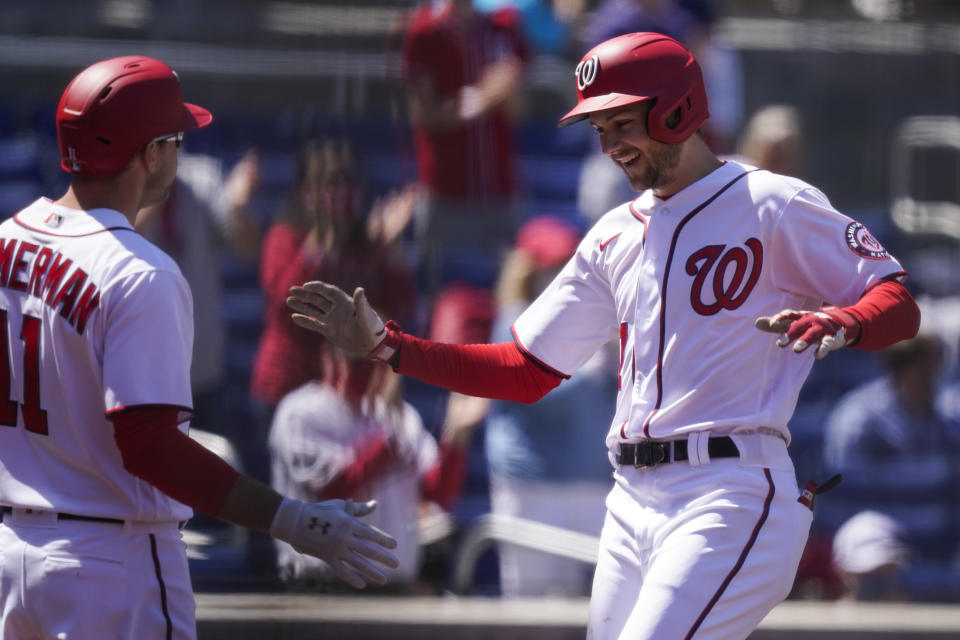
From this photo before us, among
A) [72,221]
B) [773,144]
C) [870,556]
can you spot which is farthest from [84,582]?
[773,144]

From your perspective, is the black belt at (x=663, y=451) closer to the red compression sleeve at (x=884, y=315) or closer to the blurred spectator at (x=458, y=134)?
the red compression sleeve at (x=884, y=315)

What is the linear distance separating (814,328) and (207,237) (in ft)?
10.6

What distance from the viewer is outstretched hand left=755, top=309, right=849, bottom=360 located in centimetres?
275

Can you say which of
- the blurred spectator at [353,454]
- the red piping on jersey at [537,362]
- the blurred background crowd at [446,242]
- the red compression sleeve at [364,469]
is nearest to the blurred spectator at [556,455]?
the blurred background crowd at [446,242]

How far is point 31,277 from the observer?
2723 millimetres

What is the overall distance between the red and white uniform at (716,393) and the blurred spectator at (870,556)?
263cm

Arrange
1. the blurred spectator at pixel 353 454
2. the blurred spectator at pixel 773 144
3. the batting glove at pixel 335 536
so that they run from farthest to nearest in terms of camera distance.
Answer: the blurred spectator at pixel 773 144 → the blurred spectator at pixel 353 454 → the batting glove at pixel 335 536

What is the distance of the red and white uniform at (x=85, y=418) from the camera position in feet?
8.68

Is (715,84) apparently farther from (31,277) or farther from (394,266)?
(31,277)

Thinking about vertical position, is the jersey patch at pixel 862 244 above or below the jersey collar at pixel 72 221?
below

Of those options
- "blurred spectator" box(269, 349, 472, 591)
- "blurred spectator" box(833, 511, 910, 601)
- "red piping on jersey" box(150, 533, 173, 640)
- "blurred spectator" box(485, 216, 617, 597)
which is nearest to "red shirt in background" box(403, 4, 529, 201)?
"blurred spectator" box(485, 216, 617, 597)

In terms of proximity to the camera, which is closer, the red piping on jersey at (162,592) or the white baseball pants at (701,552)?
the red piping on jersey at (162,592)

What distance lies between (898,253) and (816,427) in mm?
1112

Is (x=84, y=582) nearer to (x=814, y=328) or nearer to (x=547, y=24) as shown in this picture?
(x=814, y=328)
